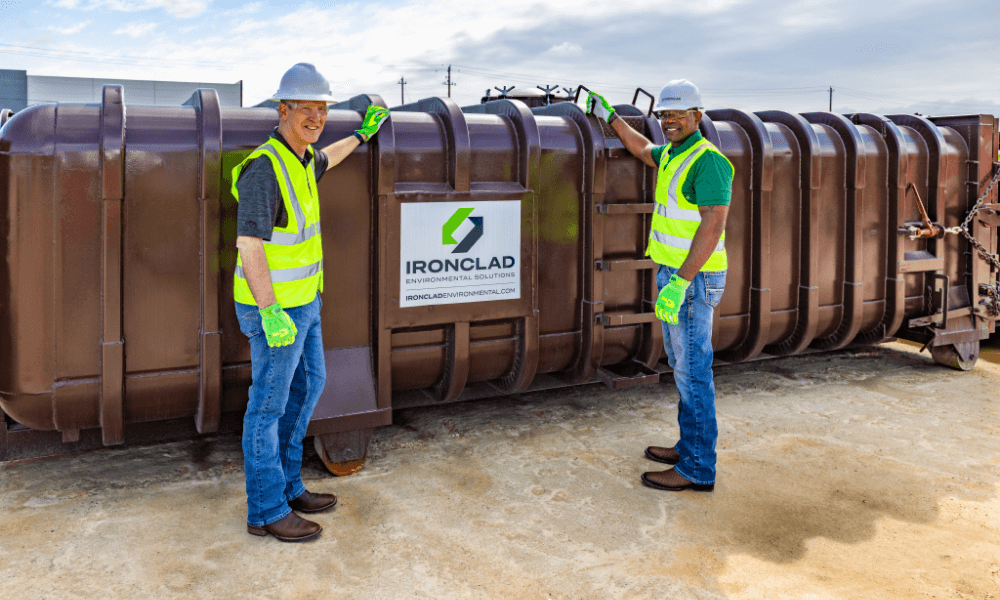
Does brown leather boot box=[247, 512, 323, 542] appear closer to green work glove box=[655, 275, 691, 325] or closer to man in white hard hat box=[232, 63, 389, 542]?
man in white hard hat box=[232, 63, 389, 542]

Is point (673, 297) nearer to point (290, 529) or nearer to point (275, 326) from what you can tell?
point (275, 326)

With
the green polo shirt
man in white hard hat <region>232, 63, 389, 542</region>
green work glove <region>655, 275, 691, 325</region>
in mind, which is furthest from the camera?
green work glove <region>655, 275, 691, 325</region>

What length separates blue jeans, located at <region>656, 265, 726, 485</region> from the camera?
13.4ft

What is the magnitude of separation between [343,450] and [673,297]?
1.98 metres

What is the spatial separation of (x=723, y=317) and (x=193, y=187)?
3642mm

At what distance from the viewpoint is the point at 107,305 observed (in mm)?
3725

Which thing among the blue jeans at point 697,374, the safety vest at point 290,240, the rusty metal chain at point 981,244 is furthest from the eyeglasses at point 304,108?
the rusty metal chain at point 981,244

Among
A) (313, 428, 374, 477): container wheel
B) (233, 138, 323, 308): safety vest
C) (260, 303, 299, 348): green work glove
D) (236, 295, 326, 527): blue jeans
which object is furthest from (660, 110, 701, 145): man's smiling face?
(313, 428, 374, 477): container wheel

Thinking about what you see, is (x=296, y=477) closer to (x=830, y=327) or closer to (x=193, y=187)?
(x=193, y=187)

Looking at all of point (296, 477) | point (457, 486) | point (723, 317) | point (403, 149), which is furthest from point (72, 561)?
point (723, 317)

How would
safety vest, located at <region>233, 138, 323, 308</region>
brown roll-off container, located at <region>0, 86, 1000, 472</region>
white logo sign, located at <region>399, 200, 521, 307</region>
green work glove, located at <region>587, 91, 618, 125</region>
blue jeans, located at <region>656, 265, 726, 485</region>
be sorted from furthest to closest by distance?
green work glove, located at <region>587, 91, 618, 125</region> < white logo sign, located at <region>399, 200, 521, 307</region> < blue jeans, located at <region>656, 265, 726, 485</region> < brown roll-off container, located at <region>0, 86, 1000, 472</region> < safety vest, located at <region>233, 138, 323, 308</region>

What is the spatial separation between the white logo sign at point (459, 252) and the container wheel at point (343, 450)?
798 mm

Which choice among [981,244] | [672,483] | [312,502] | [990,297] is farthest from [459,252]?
[990,297]

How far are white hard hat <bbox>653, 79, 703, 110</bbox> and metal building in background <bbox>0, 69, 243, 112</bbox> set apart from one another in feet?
102
